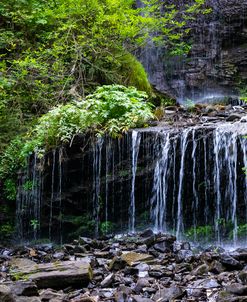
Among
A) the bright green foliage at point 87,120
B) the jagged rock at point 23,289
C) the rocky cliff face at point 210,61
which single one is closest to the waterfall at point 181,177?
the bright green foliage at point 87,120

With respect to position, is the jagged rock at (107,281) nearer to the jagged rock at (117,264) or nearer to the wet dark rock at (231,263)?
the jagged rock at (117,264)

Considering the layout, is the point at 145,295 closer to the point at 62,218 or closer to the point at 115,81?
the point at 62,218

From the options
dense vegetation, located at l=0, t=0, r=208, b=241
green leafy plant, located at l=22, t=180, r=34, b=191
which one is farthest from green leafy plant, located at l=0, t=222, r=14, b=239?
green leafy plant, located at l=22, t=180, r=34, b=191

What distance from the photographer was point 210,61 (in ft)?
57.6

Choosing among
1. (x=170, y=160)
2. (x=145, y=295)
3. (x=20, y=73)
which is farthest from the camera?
(x=20, y=73)

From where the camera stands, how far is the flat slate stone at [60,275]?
16.2ft

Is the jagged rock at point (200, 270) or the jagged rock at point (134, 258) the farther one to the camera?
the jagged rock at point (134, 258)

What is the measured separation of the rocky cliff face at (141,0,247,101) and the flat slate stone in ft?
41.2

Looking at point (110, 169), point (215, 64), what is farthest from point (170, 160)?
point (215, 64)

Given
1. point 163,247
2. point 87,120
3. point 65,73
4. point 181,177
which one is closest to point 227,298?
point 163,247

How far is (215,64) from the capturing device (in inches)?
687

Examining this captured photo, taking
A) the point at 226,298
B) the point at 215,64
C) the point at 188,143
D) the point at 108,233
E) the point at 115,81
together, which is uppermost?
the point at 215,64

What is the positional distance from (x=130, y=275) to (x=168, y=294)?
45.2 inches

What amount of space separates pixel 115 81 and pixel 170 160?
379cm
